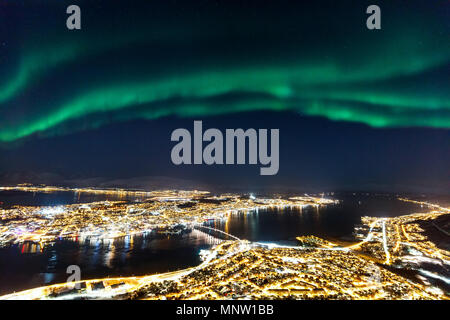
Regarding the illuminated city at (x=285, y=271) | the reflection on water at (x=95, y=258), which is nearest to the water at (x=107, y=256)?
the reflection on water at (x=95, y=258)

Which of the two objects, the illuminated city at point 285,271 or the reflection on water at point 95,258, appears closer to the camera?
the illuminated city at point 285,271

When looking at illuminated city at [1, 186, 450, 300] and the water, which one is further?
the water

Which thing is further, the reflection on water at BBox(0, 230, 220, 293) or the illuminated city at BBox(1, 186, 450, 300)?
the reflection on water at BBox(0, 230, 220, 293)

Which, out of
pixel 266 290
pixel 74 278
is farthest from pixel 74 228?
pixel 266 290

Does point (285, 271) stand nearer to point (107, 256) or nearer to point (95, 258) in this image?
point (107, 256)

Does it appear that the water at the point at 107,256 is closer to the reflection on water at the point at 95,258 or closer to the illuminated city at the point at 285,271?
the reflection on water at the point at 95,258

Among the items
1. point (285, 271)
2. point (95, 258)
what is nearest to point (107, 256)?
point (95, 258)

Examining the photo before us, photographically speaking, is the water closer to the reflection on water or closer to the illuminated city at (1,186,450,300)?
the reflection on water

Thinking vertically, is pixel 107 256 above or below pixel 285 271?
below

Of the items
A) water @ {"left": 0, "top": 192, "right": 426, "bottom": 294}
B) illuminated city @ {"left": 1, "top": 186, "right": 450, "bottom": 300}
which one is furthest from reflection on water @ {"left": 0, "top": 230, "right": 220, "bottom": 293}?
illuminated city @ {"left": 1, "top": 186, "right": 450, "bottom": 300}

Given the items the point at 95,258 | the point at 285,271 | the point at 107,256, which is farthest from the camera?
the point at 107,256

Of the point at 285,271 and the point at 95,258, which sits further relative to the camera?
the point at 95,258
